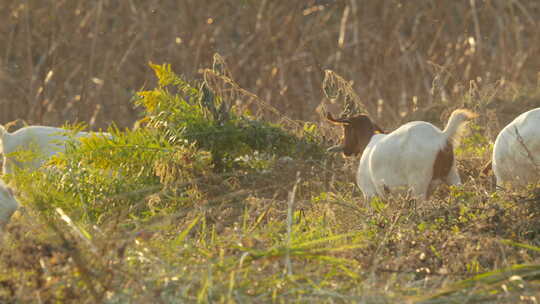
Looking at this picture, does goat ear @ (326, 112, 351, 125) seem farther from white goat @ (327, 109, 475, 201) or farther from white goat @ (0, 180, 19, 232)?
white goat @ (0, 180, 19, 232)

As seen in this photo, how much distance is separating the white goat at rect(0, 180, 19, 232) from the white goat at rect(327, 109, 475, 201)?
6.54ft

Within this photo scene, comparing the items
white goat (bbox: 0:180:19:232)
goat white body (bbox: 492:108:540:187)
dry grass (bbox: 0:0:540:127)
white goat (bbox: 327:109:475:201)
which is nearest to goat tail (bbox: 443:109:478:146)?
white goat (bbox: 327:109:475:201)

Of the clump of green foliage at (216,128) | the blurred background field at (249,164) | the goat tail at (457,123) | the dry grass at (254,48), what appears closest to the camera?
the blurred background field at (249,164)

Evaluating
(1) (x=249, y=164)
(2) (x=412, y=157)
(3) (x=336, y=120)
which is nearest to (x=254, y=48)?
(1) (x=249, y=164)

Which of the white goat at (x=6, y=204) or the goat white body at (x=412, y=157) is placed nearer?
the white goat at (x=6, y=204)

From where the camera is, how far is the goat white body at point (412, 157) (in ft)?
14.8

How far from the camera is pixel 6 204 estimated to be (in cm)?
437

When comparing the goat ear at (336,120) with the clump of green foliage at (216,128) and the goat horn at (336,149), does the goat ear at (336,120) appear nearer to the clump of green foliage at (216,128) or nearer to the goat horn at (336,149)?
the goat horn at (336,149)

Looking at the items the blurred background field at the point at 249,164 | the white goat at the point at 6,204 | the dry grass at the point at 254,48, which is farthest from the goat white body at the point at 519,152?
the dry grass at the point at 254,48

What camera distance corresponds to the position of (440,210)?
382cm

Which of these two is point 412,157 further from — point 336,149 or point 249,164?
point 249,164

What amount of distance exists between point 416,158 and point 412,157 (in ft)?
0.07

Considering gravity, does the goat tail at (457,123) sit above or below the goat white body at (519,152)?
above

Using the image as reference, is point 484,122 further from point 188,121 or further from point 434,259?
point 434,259
